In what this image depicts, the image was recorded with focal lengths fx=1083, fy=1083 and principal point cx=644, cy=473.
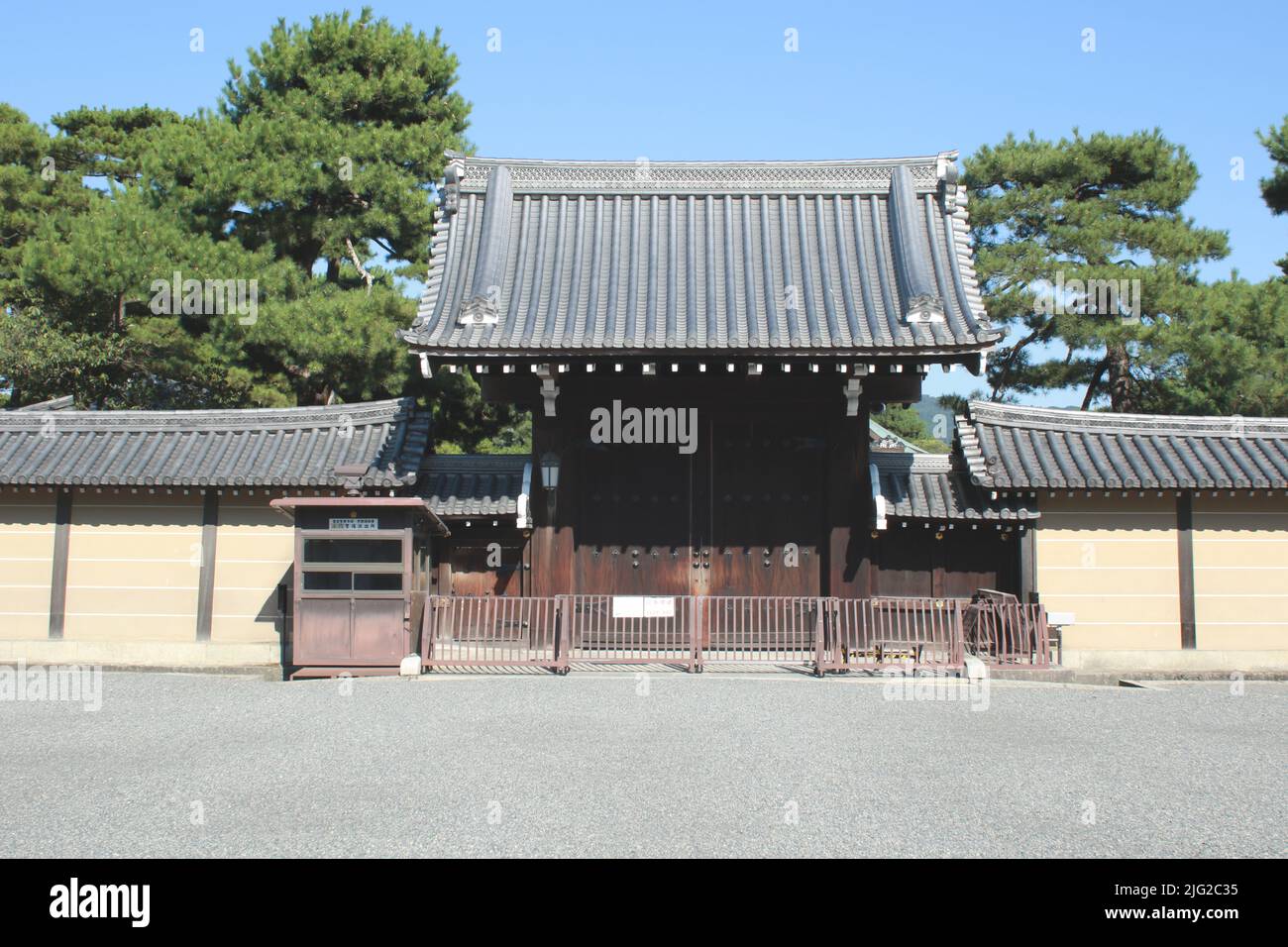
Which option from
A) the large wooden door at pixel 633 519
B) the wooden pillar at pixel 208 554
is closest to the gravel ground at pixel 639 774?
the large wooden door at pixel 633 519

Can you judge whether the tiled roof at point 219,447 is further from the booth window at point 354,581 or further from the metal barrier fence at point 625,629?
the metal barrier fence at point 625,629

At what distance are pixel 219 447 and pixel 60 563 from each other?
2733 millimetres

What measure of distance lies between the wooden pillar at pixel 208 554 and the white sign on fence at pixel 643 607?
19.7ft

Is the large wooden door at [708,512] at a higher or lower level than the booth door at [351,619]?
higher

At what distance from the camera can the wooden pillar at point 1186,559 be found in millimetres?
14750

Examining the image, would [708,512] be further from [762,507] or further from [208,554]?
[208,554]

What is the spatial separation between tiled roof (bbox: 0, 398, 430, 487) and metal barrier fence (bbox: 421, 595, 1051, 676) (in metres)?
2.59

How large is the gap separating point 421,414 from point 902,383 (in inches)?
272

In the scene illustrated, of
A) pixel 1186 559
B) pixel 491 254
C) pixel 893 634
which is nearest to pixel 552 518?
pixel 491 254

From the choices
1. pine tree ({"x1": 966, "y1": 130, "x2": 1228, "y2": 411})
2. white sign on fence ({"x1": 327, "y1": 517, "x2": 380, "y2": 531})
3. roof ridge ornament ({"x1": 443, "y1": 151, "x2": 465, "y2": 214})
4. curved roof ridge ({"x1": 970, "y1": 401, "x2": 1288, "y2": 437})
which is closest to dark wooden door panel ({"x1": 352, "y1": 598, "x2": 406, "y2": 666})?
white sign on fence ({"x1": 327, "y1": 517, "x2": 380, "y2": 531})

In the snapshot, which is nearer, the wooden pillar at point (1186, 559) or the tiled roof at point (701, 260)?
the tiled roof at point (701, 260)

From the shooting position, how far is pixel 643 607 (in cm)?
1351

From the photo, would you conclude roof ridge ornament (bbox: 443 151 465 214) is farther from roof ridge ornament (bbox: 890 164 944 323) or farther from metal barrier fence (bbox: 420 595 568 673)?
roof ridge ornament (bbox: 890 164 944 323)

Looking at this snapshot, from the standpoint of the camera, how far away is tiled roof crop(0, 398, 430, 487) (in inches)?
584
